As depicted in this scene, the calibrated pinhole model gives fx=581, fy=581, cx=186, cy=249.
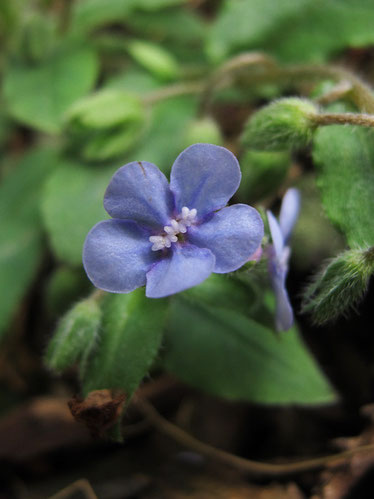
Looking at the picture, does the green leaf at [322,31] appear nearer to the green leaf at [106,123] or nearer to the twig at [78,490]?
the green leaf at [106,123]

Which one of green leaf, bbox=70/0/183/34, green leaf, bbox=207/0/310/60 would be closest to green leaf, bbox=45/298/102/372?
green leaf, bbox=207/0/310/60

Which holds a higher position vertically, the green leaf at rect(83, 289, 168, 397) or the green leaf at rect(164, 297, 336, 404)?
the green leaf at rect(83, 289, 168, 397)

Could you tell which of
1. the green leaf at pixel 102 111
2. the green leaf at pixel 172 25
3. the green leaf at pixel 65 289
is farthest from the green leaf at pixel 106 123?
the green leaf at pixel 172 25

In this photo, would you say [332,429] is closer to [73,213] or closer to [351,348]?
[351,348]

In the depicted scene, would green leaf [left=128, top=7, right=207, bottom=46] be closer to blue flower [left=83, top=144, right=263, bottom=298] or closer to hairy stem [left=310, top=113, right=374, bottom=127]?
hairy stem [left=310, top=113, right=374, bottom=127]

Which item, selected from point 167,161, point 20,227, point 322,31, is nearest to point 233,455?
point 167,161

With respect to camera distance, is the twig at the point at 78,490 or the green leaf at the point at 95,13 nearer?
the twig at the point at 78,490

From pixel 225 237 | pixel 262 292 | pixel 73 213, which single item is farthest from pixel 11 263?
pixel 225 237
